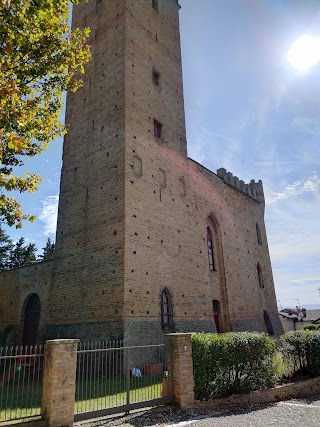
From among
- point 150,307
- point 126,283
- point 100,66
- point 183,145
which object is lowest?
point 150,307

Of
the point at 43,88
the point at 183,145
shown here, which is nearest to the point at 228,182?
the point at 183,145

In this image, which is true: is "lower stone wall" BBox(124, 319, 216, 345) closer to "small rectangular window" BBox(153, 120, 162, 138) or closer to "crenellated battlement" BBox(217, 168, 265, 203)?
"small rectangular window" BBox(153, 120, 162, 138)

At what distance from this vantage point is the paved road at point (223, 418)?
642cm

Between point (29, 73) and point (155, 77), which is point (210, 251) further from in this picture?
point (29, 73)

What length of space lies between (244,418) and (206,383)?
3.97 ft

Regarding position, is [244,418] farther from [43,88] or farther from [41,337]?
[41,337]

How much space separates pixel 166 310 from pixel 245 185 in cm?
1705

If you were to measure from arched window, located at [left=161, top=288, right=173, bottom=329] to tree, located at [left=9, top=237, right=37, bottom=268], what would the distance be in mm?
30399

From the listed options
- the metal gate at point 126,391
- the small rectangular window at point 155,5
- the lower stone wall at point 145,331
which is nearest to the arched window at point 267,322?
the lower stone wall at point 145,331

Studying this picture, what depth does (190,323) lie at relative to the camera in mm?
15211

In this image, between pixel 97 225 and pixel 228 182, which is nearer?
pixel 97 225

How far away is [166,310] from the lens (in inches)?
559

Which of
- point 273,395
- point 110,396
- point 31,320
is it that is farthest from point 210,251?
point 110,396

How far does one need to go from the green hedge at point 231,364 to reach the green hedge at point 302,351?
149cm
